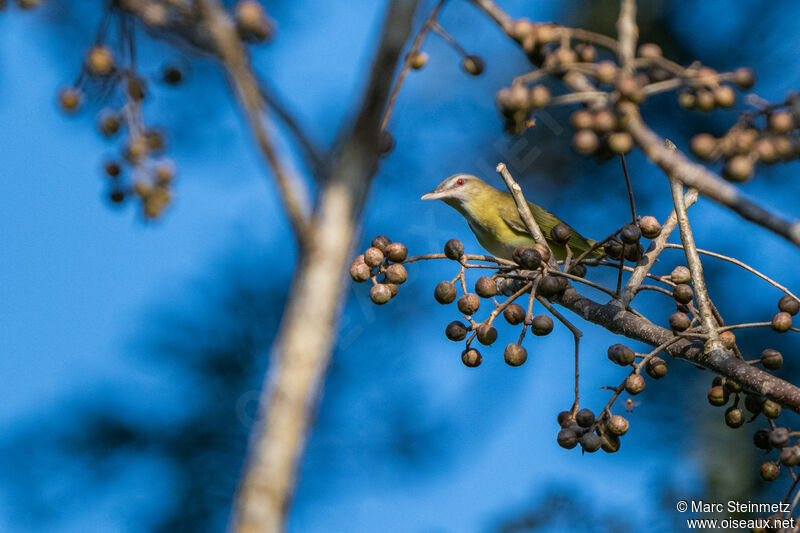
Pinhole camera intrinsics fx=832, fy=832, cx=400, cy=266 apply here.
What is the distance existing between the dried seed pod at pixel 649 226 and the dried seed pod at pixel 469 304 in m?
0.53

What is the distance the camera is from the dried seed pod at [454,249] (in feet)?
7.57

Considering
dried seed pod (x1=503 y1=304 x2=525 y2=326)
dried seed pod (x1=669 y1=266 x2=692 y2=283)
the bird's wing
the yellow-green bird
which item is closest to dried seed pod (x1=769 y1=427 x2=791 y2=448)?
dried seed pod (x1=669 y1=266 x2=692 y2=283)

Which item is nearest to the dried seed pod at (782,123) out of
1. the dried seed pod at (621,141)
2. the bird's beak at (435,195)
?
the dried seed pod at (621,141)

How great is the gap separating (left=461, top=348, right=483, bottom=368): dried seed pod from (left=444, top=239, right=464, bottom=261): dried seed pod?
26cm

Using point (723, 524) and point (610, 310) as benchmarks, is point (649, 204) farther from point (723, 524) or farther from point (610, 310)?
point (610, 310)

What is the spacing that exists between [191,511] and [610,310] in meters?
5.53

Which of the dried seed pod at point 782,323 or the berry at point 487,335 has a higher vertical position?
the berry at point 487,335

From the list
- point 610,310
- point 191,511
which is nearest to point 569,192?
point 191,511

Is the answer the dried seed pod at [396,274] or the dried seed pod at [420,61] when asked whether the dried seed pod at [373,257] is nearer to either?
the dried seed pod at [396,274]

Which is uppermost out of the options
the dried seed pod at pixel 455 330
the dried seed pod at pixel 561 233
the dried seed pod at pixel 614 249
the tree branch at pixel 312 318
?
the dried seed pod at pixel 561 233

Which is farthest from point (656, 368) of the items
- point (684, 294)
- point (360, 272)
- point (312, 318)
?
point (312, 318)

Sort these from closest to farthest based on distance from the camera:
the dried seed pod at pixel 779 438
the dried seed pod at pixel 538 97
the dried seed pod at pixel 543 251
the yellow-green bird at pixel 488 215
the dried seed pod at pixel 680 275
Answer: the dried seed pod at pixel 538 97 < the dried seed pod at pixel 779 438 < the dried seed pod at pixel 543 251 < the dried seed pod at pixel 680 275 < the yellow-green bird at pixel 488 215

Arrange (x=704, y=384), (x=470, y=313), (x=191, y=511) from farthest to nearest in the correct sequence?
(x=191, y=511)
(x=704, y=384)
(x=470, y=313)

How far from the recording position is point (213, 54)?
Result: 1.27m
